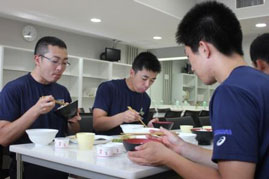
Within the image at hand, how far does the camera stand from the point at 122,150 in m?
1.45

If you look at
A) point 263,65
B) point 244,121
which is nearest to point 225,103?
point 244,121

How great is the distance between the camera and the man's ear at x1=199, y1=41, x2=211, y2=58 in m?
1.03

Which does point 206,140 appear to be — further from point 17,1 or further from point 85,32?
point 85,32

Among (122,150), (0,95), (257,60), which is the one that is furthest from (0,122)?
(257,60)

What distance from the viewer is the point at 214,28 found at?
1.02 meters

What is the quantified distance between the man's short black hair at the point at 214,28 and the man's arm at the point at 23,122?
3.23ft

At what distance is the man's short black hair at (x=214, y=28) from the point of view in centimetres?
101

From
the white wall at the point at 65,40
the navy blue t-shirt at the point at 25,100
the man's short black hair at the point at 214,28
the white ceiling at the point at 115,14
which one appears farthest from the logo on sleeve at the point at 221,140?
the white wall at the point at 65,40

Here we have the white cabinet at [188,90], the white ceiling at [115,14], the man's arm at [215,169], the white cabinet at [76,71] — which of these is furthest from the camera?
the white cabinet at [188,90]

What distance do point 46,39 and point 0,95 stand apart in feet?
1.65

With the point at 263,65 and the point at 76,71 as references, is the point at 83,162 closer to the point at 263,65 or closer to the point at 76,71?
the point at 263,65

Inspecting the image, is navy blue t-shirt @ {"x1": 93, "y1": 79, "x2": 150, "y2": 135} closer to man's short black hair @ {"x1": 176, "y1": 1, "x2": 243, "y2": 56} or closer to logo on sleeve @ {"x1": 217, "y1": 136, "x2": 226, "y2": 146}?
man's short black hair @ {"x1": 176, "y1": 1, "x2": 243, "y2": 56}

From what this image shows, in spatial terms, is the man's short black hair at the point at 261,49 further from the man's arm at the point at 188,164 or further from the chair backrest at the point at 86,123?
the chair backrest at the point at 86,123

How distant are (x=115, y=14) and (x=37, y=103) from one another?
135 inches
